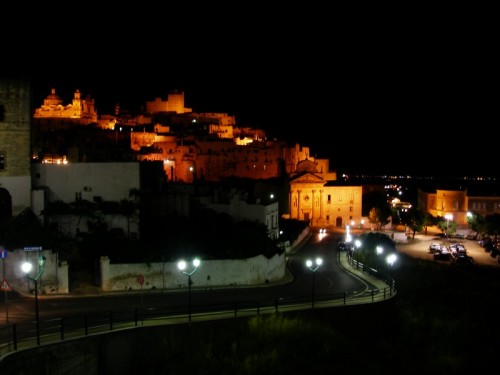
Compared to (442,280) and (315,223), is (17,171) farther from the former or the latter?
(315,223)

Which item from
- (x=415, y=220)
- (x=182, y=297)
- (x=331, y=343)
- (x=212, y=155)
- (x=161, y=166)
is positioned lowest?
(x=331, y=343)

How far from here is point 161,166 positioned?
39.1m

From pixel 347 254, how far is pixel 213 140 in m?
33.1

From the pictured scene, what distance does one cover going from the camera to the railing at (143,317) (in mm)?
16750

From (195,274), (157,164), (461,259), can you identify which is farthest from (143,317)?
(461,259)

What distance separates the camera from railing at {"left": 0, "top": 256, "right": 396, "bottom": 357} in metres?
16.8

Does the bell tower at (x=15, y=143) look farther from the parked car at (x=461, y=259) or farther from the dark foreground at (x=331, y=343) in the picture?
the parked car at (x=461, y=259)

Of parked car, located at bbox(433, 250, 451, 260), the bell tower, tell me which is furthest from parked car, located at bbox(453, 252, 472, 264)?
the bell tower

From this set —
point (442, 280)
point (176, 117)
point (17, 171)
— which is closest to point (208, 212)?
point (17, 171)

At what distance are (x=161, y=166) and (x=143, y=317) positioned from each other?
20.6 metres

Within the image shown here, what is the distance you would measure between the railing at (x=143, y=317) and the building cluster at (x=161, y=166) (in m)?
10.3

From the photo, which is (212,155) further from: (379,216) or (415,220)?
(415,220)

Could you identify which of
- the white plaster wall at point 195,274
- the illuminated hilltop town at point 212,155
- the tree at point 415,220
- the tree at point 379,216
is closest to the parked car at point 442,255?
the tree at point 415,220

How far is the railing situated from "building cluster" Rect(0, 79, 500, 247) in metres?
10.3
